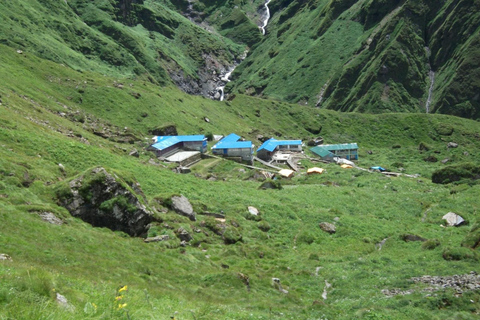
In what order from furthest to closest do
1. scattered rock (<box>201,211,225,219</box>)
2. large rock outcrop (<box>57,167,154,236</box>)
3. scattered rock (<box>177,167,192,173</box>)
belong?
scattered rock (<box>177,167,192,173</box>)
scattered rock (<box>201,211,225,219</box>)
large rock outcrop (<box>57,167,154,236</box>)

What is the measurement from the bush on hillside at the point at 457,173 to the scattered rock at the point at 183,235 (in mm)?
55971

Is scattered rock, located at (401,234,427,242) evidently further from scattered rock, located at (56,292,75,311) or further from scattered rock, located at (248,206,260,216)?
scattered rock, located at (56,292,75,311)

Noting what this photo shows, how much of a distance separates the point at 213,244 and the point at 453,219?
27532mm

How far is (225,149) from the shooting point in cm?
8744

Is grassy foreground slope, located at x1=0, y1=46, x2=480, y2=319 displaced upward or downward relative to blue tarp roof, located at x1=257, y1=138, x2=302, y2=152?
upward

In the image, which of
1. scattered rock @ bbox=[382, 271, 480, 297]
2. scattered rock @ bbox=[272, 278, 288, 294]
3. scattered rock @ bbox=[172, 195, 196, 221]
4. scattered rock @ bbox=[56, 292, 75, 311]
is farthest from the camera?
scattered rock @ bbox=[172, 195, 196, 221]

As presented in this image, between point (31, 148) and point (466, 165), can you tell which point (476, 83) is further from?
point (31, 148)

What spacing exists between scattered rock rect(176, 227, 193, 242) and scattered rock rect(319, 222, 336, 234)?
16.7 meters

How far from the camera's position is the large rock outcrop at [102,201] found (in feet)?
92.5

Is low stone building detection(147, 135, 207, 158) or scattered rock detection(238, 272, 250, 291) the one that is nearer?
scattered rock detection(238, 272, 250, 291)

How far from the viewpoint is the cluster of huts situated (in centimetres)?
8069

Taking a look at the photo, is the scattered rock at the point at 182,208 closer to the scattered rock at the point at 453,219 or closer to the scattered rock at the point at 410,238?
the scattered rock at the point at 410,238

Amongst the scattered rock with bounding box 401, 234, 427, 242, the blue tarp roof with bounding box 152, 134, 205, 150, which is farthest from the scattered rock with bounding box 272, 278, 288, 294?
the blue tarp roof with bounding box 152, 134, 205, 150

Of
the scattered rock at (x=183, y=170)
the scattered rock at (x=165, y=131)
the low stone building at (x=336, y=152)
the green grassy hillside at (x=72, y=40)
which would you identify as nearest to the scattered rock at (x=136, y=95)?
the scattered rock at (x=165, y=131)
